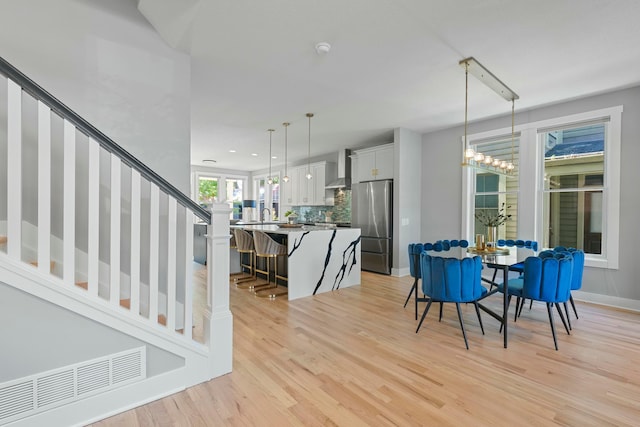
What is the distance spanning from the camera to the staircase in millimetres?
1457

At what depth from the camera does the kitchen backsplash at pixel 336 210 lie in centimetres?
789

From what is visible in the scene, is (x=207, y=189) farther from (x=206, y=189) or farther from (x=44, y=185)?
(x=44, y=185)

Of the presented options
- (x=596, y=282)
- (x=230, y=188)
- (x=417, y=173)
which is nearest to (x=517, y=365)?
(x=596, y=282)

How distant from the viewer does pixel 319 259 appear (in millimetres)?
4418

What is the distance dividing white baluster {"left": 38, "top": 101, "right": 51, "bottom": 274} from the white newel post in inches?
32.4

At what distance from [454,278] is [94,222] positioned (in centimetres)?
271

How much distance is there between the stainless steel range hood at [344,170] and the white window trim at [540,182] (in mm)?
2718

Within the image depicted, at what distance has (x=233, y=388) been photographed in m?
1.99

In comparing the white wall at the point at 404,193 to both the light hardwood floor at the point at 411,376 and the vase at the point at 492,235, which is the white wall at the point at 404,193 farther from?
the light hardwood floor at the point at 411,376

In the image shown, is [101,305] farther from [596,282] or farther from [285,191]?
[285,191]

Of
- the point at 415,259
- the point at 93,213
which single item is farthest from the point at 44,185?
the point at 415,259

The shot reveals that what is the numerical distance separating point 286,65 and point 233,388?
295 cm

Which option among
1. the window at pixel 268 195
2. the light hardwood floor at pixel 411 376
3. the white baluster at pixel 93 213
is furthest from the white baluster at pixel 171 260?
the window at pixel 268 195

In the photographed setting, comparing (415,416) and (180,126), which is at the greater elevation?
(180,126)
